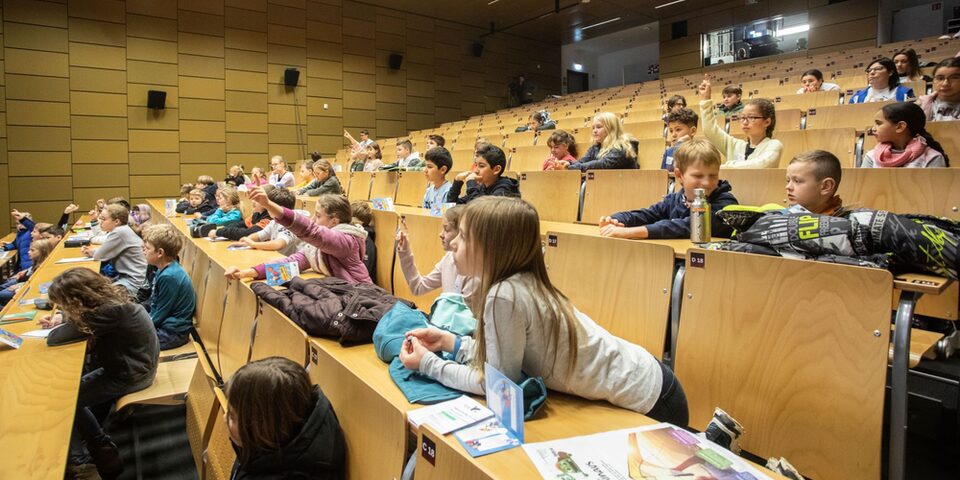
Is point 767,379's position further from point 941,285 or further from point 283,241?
point 283,241

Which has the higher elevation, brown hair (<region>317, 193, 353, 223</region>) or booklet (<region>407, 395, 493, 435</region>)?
brown hair (<region>317, 193, 353, 223</region>)

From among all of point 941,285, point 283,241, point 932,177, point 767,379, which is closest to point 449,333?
point 767,379

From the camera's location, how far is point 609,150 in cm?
335

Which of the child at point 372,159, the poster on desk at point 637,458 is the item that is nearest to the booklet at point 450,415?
the poster on desk at point 637,458

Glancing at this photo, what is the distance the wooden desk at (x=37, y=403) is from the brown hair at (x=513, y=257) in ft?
3.76

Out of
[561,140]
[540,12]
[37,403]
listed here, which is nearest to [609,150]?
[561,140]

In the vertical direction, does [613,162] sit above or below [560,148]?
below

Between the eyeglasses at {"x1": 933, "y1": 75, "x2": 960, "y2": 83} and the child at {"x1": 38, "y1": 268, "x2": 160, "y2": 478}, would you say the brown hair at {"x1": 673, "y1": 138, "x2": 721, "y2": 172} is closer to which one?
the eyeglasses at {"x1": 933, "y1": 75, "x2": 960, "y2": 83}

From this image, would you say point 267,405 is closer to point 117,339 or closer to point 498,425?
point 498,425

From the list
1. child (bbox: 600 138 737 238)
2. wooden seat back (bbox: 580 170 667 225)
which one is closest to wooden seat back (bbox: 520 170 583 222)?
wooden seat back (bbox: 580 170 667 225)

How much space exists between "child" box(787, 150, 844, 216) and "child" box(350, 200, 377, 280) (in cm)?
198

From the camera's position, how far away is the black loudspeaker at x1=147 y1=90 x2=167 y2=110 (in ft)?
25.1

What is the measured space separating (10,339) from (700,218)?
276 centimetres

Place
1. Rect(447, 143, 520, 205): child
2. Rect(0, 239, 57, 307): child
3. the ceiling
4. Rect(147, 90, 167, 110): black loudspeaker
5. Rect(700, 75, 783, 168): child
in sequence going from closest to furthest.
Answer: Rect(700, 75, 783, 168): child
Rect(447, 143, 520, 205): child
Rect(0, 239, 57, 307): child
Rect(147, 90, 167, 110): black loudspeaker
the ceiling
